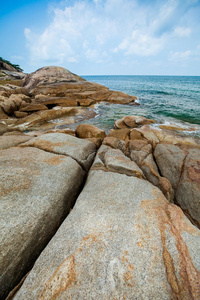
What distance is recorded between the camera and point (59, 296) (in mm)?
1873

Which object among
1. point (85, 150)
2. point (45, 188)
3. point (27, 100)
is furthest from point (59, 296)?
point (27, 100)

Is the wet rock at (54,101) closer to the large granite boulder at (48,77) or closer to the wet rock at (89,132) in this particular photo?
the large granite boulder at (48,77)

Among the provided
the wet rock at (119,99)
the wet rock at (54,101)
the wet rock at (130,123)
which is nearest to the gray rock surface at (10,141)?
the wet rock at (130,123)

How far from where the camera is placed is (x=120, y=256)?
225 cm

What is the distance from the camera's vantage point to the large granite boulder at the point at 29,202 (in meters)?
2.44

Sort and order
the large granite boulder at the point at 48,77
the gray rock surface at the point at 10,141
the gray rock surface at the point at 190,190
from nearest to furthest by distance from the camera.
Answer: the gray rock surface at the point at 190,190 < the gray rock surface at the point at 10,141 < the large granite boulder at the point at 48,77

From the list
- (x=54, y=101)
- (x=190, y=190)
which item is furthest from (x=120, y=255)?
(x=54, y=101)

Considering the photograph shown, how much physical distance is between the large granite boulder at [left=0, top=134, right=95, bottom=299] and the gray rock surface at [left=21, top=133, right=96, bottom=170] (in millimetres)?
424

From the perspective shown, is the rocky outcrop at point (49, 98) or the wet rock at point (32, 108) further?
the wet rock at point (32, 108)

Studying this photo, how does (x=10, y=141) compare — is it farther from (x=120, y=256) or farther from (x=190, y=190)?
(x=190, y=190)

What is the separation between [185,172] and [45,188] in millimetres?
4949

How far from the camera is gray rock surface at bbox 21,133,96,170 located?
539cm

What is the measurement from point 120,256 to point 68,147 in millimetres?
4334

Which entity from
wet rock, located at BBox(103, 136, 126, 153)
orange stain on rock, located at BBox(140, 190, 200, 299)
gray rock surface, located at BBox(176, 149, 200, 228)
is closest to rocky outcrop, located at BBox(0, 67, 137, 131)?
wet rock, located at BBox(103, 136, 126, 153)
